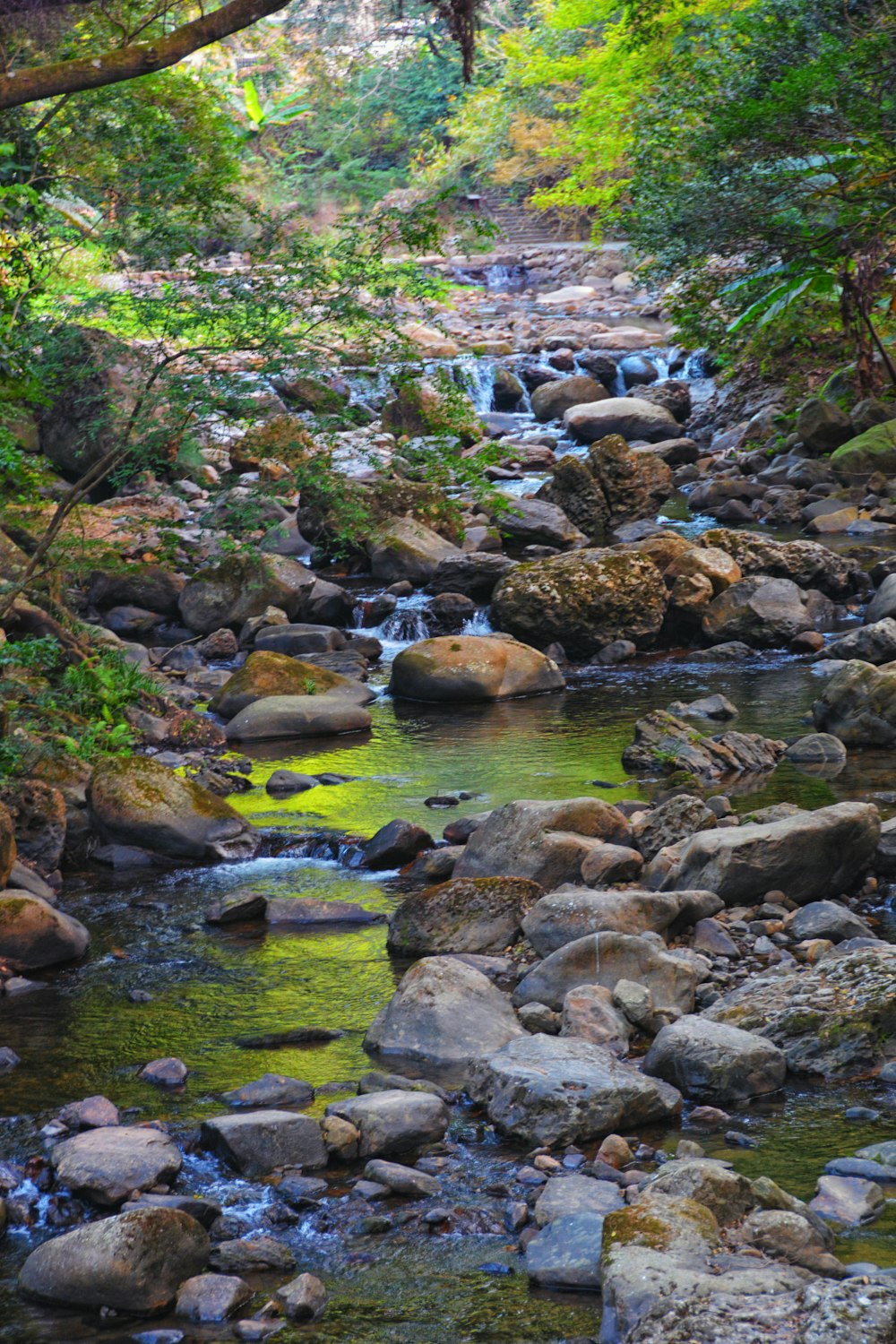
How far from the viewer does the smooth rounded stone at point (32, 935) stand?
6758mm

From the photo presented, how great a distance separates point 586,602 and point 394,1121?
9.16m

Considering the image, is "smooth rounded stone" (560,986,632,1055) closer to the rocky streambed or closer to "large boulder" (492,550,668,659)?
the rocky streambed

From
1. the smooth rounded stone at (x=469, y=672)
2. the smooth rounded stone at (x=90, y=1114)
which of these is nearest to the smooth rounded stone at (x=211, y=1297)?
the smooth rounded stone at (x=90, y=1114)

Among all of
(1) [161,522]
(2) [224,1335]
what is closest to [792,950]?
(2) [224,1335]

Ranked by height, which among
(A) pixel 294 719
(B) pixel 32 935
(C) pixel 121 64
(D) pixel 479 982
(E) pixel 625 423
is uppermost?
(C) pixel 121 64

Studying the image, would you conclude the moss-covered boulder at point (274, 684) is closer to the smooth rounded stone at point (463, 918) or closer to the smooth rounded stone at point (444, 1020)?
the smooth rounded stone at point (463, 918)

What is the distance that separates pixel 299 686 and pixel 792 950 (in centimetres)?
655

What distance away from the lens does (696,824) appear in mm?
7965

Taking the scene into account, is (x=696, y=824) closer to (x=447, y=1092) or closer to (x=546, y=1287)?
(x=447, y=1092)

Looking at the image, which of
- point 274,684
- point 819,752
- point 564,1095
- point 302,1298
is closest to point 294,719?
point 274,684

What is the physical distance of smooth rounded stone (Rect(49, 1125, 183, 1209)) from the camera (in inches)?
175

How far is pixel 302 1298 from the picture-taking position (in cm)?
382

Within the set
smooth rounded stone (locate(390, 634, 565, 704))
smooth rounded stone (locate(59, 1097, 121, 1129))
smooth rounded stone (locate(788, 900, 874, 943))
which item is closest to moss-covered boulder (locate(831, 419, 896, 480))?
smooth rounded stone (locate(390, 634, 565, 704))

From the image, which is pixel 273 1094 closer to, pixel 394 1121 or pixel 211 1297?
pixel 394 1121
